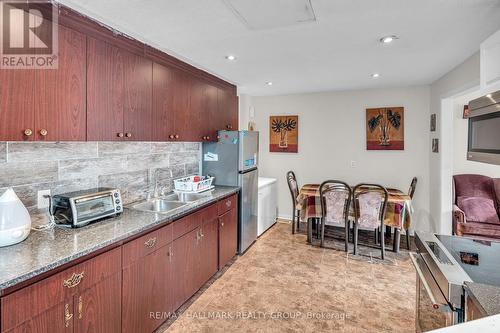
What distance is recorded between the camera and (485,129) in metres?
1.55

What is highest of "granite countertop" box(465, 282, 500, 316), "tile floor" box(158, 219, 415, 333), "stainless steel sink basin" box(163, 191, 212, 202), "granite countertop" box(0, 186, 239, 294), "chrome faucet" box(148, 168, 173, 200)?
"chrome faucet" box(148, 168, 173, 200)

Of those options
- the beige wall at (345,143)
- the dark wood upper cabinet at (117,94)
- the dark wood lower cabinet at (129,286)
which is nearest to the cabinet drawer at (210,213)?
the dark wood lower cabinet at (129,286)

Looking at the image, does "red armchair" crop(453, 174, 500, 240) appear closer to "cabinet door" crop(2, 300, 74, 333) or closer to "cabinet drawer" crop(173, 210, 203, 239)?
"cabinet drawer" crop(173, 210, 203, 239)

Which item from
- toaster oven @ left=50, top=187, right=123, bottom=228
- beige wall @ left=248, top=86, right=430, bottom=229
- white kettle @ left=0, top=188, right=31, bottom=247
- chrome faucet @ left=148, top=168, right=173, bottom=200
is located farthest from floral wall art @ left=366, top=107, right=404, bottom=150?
white kettle @ left=0, top=188, right=31, bottom=247

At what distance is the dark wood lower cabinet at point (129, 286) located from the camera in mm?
1283

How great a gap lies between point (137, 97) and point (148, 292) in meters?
1.54

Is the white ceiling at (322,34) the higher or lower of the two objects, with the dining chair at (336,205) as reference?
higher

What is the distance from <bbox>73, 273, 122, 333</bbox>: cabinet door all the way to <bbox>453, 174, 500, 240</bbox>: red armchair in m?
3.74

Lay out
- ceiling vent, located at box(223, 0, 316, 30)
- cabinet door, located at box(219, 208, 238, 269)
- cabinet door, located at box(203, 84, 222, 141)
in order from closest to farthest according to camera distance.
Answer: ceiling vent, located at box(223, 0, 316, 30), cabinet door, located at box(219, 208, 238, 269), cabinet door, located at box(203, 84, 222, 141)

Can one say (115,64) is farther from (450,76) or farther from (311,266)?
(450,76)

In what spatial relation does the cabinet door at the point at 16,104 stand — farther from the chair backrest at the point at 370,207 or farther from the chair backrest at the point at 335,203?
the chair backrest at the point at 370,207

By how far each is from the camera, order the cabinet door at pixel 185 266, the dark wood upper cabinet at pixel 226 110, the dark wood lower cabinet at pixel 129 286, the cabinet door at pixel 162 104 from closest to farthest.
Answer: the dark wood lower cabinet at pixel 129 286 < the cabinet door at pixel 185 266 < the cabinet door at pixel 162 104 < the dark wood upper cabinet at pixel 226 110

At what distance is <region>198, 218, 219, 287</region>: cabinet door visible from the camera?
8.89 ft

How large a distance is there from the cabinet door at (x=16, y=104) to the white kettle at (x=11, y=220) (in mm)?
333
